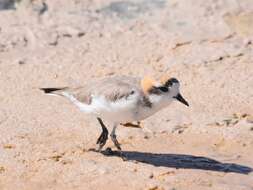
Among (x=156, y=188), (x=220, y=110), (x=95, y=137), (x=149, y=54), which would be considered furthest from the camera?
(x=149, y=54)

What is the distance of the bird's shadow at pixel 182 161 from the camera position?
27.1ft

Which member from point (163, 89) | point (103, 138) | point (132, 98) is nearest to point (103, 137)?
point (103, 138)

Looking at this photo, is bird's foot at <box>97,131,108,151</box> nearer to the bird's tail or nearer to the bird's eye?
the bird's tail

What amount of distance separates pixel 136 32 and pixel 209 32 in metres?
0.99

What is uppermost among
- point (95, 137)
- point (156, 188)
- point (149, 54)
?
point (149, 54)

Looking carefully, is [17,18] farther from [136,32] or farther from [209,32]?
[209,32]

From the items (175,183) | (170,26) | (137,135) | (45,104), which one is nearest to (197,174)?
(175,183)

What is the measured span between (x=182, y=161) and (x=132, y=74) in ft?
7.83

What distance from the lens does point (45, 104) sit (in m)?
9.72

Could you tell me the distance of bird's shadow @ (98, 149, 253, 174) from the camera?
827 centimetres

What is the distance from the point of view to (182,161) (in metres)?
8.41

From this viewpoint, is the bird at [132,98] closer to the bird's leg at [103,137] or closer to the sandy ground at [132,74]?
the bird's leg at [103,137]

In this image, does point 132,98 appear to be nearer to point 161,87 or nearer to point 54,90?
point 161,87

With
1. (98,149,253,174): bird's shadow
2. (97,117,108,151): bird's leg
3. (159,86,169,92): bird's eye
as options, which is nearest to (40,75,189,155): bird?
(159,86,169,92): bird's eye
